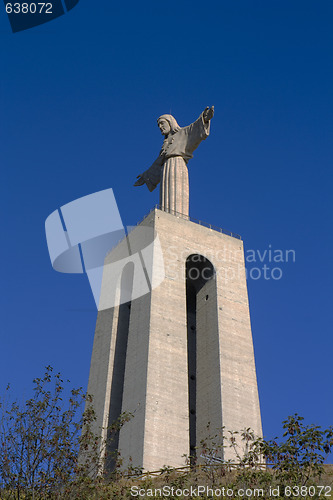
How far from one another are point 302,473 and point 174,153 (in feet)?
64.4

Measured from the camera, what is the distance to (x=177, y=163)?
30891 millimetres

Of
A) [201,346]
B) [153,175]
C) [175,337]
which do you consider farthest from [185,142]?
[175,337]

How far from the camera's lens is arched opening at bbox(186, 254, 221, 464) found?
24750 mm

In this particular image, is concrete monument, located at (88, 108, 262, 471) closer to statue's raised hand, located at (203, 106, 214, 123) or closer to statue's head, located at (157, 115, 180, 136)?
statue's raised hand, located at (203, 106, 214, 123)

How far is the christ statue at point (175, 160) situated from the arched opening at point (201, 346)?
9.32 ft

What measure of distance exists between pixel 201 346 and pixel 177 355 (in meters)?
2.47

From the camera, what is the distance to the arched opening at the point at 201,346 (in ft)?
81.2

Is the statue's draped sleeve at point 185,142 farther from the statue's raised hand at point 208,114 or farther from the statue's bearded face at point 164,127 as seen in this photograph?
the statue's bearded face at point 164,127

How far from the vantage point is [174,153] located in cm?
3111

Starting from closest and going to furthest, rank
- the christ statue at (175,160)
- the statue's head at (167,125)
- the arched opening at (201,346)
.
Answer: the arched opening at (201,346) < the christ statue at (175,160) < the statue's head at (167,125)

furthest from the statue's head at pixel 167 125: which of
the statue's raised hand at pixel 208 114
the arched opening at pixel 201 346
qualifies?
the arched opening at pixel 201 346

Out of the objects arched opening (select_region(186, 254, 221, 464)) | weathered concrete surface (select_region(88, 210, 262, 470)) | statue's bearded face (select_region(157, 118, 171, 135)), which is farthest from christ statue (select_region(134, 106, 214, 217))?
arched opening (select_region(186, 254, 221, 464))

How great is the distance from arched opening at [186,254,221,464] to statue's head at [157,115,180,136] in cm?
731

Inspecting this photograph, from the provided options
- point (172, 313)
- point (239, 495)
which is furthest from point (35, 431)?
point (172, 313)
